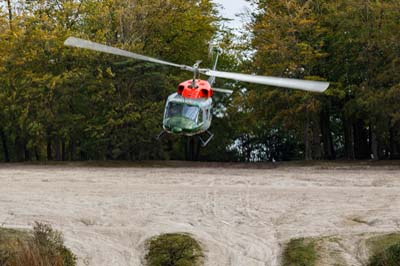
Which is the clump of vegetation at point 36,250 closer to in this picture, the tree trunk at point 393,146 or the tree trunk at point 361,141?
the tree trunk at point 393,146

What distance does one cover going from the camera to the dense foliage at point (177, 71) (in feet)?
145

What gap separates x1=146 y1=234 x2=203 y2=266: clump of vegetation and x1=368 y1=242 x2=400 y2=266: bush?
14.9 feet

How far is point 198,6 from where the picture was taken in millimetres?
52562

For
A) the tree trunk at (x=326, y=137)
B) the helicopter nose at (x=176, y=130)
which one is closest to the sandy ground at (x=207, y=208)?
the helicopter nose at (x=176, y=130)

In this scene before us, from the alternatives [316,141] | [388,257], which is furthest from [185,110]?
[316,141]

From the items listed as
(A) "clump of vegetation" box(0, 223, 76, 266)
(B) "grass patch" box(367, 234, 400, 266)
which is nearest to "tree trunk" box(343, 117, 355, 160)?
(B) "grass patch" box(367, 234, 400, 266)

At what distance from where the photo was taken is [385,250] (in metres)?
21.0

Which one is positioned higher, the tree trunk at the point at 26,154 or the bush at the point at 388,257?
the tree trunk at the point at 26,154

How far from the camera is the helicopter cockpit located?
30.4 metres

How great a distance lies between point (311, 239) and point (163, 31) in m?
29.7

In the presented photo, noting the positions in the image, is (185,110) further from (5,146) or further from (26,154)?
(26,154)

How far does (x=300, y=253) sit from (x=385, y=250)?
227cm

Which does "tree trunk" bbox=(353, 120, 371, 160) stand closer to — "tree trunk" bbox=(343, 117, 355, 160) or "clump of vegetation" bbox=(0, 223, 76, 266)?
"tree trunk" bbox=(343, 117, 355, 160)

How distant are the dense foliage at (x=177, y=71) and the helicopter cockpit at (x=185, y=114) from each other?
46.1 feet
